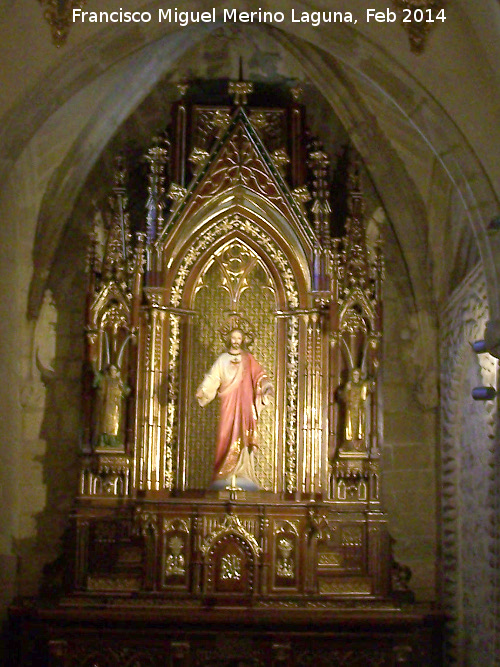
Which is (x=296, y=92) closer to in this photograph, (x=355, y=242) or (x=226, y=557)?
(x=355, y=242)

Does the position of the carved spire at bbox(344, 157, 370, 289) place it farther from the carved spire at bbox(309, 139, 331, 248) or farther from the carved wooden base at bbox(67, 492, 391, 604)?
the carved wooden base at bbox(67, 492, 391, 604)

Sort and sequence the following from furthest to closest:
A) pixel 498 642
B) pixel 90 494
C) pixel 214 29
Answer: pixel 214 29 → pixel 90 494 → pixel 498 642

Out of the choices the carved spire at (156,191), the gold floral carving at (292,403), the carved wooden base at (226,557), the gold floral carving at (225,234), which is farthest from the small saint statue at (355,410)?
the carved spire at (156,191)

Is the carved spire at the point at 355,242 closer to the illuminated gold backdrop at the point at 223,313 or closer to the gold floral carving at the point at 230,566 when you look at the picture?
the illuminated gold backdrop at the point at 223,313

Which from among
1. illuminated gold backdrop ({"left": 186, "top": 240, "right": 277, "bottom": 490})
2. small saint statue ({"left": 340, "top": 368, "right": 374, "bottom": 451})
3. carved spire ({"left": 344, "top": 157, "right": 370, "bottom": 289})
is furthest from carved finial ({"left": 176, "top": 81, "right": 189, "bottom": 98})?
small saint statue ({"left": 340, "top": 368, "right": 374, "bottom": 451})

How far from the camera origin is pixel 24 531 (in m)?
9.46

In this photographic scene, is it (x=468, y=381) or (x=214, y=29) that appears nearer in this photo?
(x=468, y=381)

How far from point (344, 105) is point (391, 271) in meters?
1.57

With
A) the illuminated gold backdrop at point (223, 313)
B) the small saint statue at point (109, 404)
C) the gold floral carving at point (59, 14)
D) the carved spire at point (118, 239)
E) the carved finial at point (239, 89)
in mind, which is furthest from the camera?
the carved finial at point (239, 89)

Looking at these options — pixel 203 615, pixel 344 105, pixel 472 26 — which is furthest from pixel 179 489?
pixel 472 26

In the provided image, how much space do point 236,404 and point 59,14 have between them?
11.6 feet

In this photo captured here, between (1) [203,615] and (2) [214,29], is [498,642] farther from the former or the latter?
(2) [214,29]

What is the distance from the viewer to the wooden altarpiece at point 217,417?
868 centimetres

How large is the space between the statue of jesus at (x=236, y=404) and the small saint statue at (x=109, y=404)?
2.21 ft
